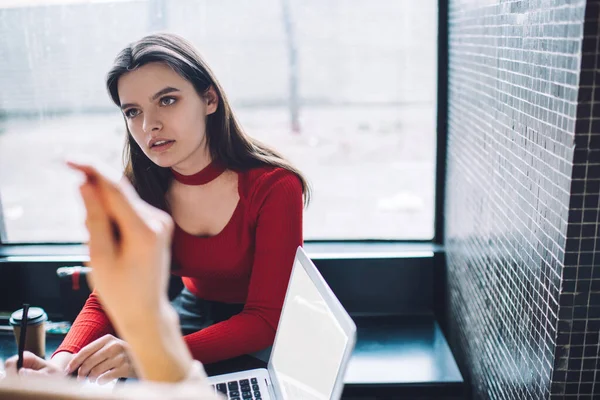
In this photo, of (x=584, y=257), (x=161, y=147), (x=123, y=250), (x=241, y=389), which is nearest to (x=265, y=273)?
(x=241, y=389)

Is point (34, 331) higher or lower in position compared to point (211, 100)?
lower

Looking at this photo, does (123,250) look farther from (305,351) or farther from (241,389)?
(241,389)

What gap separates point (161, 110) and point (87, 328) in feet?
1.85

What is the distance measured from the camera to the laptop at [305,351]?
0.89 meters

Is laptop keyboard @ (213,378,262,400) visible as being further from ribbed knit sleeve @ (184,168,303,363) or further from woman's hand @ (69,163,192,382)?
woman's hand @ (69,163,192,382)

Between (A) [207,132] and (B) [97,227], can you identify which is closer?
(B) [97,227]

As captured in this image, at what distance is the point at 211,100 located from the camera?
153 cm

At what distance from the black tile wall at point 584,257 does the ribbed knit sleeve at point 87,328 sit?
1.01 metres

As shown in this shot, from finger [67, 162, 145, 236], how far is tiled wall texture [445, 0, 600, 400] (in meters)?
0.78

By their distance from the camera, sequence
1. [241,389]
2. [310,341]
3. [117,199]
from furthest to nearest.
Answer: [241,389], [310,341], [117,199]

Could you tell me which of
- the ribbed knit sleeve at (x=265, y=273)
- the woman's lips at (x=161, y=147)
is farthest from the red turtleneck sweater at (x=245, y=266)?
the woman's lips at (x=161, y=147)

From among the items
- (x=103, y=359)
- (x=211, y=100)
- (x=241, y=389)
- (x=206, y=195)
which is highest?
(x=211, y=100)

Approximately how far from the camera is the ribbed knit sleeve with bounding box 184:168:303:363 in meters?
1.32

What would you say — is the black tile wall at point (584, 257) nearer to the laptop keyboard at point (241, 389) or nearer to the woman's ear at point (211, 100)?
the laptop keyboard at point (241, 389)
